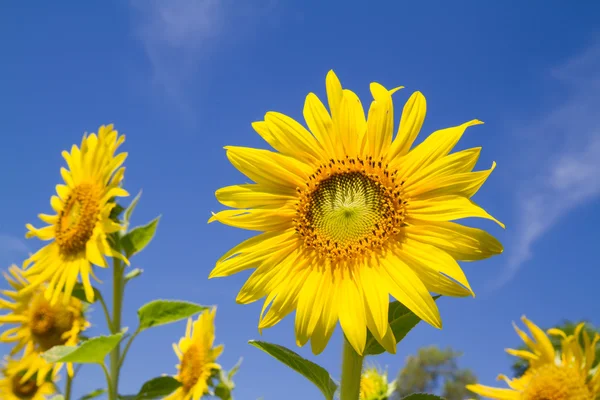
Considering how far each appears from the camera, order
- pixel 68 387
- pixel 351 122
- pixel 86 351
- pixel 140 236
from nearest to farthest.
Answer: pixel 351 122
pixel 86 351
pixel 140 236
pixel 68 387

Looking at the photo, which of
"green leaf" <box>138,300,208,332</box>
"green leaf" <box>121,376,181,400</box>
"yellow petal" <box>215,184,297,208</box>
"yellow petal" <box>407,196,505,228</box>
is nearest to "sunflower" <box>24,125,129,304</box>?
"green leaf" <box>138,300,208,332</box>

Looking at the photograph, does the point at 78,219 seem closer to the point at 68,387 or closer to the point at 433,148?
the point at 68,387

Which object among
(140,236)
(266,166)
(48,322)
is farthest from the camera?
(48,322)

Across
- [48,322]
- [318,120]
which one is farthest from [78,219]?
[318,120]

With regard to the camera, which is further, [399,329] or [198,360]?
[198,360]

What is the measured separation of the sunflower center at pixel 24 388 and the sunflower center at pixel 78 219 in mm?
2383

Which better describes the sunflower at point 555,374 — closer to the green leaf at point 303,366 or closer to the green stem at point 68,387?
the green leaf at point 303,366

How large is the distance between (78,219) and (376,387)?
7.51ft

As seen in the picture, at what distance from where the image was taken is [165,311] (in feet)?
12.7

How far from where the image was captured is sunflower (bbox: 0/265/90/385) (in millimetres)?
5465

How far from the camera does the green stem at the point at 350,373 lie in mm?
2168

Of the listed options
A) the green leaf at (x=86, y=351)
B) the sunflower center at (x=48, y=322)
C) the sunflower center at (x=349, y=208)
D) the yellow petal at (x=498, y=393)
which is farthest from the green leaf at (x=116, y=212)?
the yellow petal at (x=498, y=393)

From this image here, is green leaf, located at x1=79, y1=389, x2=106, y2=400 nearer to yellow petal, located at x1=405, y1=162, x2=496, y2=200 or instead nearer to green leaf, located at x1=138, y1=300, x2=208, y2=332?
green leaf, located at x1=138, y1=300, x2=208, y2=332

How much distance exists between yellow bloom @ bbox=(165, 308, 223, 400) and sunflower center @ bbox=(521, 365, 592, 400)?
2237 mm
